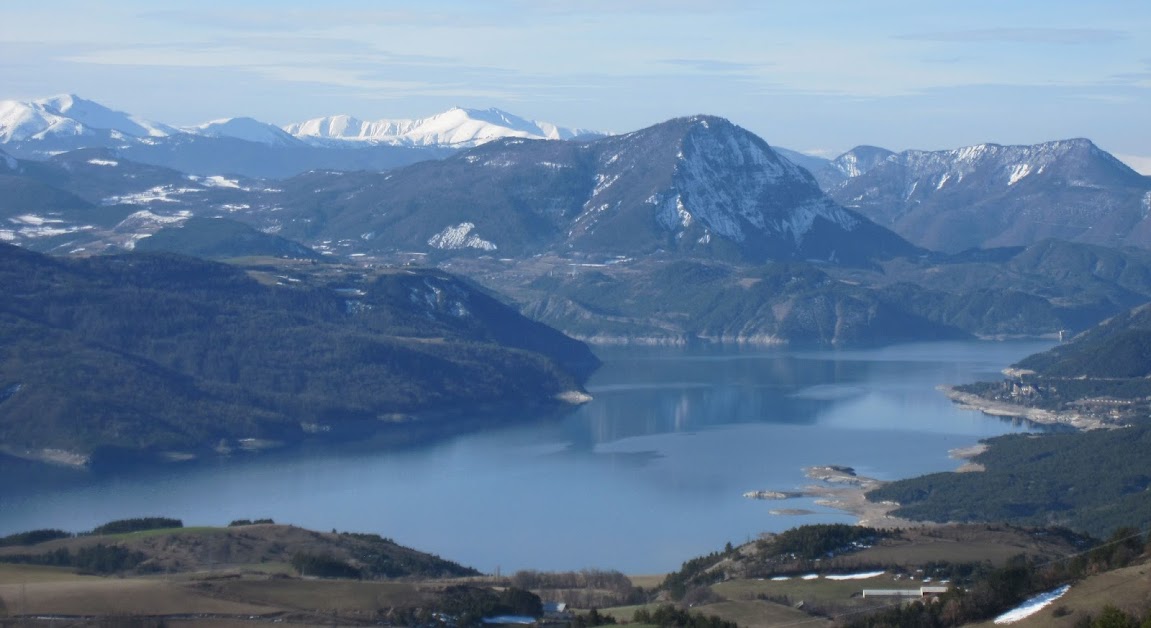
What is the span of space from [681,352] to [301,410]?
4776 centimetres

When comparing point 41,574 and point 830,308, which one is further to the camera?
point 830,308

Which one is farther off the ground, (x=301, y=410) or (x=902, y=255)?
(x=902, y=255)

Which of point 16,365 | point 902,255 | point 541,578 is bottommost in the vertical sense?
point 541,578

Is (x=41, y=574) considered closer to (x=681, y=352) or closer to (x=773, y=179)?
(x=681, y=352)

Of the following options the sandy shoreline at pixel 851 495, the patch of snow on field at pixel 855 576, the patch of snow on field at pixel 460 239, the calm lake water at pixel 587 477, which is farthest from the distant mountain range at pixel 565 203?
the patch of snow on field at pixel 855 576

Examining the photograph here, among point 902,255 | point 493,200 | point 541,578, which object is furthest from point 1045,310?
point 541,578

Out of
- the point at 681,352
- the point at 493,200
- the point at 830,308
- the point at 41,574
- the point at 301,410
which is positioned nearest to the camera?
the point at 41,574

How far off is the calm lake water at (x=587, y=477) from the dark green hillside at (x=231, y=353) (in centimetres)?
462

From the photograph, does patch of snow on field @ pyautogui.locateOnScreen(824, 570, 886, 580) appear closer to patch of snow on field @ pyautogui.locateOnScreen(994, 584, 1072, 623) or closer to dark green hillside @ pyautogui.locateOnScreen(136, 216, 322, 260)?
patch of snow on field @ pyautogui.locateOnScreen(994, 584, 1072, 623)

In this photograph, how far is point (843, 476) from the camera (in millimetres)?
72812

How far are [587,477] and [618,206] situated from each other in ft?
357

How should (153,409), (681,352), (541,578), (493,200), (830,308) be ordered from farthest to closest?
1. (493,200)
2. (830,308)
3. (681,352)
4. (153,409)
5. (541,578)

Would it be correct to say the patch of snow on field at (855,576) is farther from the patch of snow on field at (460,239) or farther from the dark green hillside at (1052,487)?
the patch of snow on field at (460,239)

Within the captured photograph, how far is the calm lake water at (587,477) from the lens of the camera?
60312mm
